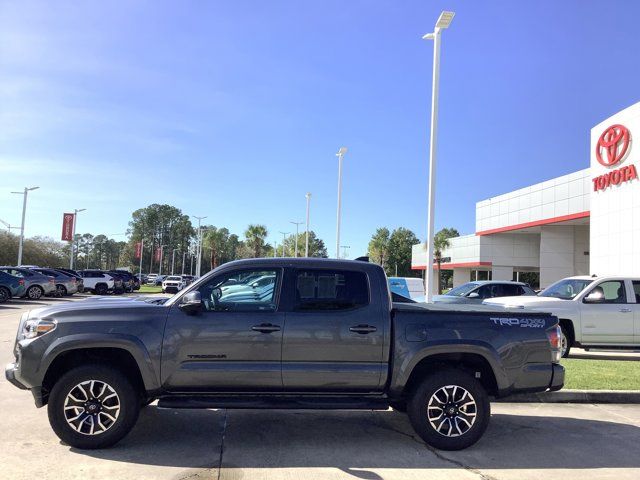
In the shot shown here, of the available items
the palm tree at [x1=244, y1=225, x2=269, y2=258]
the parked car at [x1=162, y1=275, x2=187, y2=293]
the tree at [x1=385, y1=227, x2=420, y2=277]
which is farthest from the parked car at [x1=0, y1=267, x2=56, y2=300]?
the tree at [x1=385, y1=227, x2=420, y2=277]

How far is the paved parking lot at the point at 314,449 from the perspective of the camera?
4.90 metres

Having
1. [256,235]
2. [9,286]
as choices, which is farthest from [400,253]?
[9,286]

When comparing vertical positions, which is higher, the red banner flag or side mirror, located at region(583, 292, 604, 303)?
the red banner flag

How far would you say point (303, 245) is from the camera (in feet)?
328

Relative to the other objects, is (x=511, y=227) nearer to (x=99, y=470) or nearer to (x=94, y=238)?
(x=99, y=470)

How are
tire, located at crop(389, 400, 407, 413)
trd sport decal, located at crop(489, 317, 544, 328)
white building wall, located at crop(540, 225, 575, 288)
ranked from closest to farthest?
trd sport decal, located at crop(489, 317, 544, 328), tire, located at crop(389, 400, 407, 413), white building wall, located at crop(540, 225, 575, 288)

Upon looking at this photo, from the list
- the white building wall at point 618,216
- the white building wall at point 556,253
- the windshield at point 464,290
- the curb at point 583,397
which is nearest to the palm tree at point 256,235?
the white building wall at point 556,253

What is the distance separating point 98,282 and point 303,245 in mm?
65833

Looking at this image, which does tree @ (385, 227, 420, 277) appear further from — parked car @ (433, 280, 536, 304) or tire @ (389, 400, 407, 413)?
tire @ (389, 400, 407, 413)

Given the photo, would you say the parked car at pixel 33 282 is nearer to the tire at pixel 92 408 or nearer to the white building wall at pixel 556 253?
the tire at pixel 92 408

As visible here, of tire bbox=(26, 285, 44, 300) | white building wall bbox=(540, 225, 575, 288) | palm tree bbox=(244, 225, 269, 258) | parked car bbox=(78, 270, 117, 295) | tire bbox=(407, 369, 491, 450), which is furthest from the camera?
palm tree bbox=(244, 225, 269, 258)

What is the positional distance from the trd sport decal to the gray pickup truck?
13 mm

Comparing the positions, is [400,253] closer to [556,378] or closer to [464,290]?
[464,290]

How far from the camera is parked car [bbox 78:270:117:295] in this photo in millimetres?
35281
